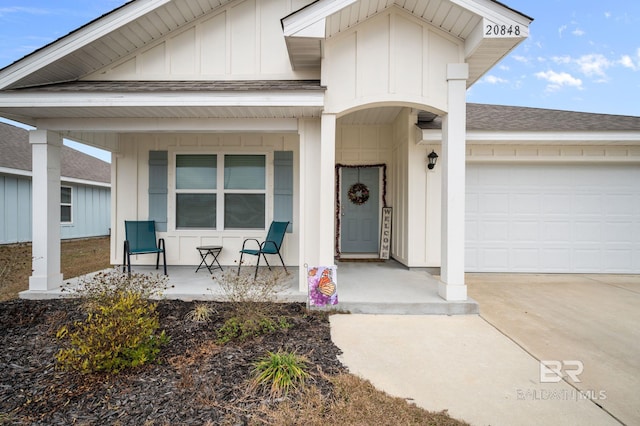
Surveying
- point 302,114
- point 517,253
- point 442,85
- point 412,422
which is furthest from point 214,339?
point 517,253

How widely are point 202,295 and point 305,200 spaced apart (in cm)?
176

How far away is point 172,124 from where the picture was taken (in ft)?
13.7

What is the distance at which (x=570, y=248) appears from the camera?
18.9 feet

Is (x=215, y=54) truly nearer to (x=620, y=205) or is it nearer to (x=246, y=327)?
(x=246, y=327)

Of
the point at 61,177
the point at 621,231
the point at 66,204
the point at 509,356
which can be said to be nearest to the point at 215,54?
the point at 509,356

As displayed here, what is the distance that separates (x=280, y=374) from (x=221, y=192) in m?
4.10

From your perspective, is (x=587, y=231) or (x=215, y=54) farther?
(x=587, y=231)

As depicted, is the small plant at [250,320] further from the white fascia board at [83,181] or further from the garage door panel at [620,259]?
the white fascia board at [83,181]

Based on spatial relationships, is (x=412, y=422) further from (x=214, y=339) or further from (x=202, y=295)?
(x=202, y=295)

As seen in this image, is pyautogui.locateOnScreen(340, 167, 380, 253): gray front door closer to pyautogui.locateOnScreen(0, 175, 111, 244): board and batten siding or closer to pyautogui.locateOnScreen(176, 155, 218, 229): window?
pyautogui.locateOnScreen(176, 155, 218, 229): window

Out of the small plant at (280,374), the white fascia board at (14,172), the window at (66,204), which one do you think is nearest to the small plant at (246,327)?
the small plant at (280,374)

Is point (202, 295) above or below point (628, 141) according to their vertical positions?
below

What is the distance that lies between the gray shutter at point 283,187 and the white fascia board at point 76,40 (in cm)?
272

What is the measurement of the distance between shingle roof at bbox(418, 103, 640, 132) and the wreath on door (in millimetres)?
1725
